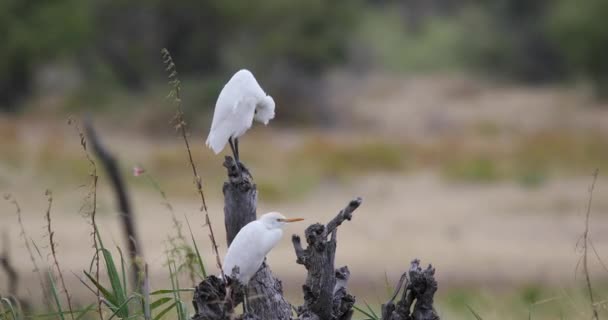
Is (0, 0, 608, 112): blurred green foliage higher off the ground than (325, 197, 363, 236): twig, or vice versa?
(0, 0, 608, 112): blurred green foliage

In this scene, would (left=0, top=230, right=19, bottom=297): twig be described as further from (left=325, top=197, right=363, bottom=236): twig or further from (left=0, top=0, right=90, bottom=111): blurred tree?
(left=0, top=0, right=90, bottom=111): blurred tree

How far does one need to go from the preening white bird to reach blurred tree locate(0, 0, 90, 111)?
20.6m

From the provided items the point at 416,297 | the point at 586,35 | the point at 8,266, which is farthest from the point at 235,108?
the point at 586,35

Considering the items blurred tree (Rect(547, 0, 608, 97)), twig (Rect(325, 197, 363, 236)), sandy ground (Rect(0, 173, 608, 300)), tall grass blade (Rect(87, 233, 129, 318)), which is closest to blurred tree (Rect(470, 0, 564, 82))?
blurred tree (Rect(547, 0, 608, 97))

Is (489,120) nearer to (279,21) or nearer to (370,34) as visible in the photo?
(279,21)

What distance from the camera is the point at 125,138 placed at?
21844 mm

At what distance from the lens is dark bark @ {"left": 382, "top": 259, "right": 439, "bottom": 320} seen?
3061 mm

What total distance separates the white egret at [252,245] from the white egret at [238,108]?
464 mm

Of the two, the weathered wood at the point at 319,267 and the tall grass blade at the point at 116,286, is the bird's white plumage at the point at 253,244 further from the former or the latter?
the tall grass blade at the point at 116,286

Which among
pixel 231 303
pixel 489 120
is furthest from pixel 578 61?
pixel 231 303

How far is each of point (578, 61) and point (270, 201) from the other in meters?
12.3

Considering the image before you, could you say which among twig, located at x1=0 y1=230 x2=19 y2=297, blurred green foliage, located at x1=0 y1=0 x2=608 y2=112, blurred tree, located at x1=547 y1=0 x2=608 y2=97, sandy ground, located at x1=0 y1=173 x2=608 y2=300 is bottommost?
twig, located at x1=0 y1=230 x2=19 y2=297

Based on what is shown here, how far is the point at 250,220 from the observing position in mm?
3305

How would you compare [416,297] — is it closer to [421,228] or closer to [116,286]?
[116,286]
